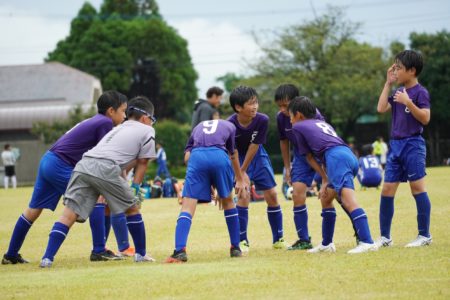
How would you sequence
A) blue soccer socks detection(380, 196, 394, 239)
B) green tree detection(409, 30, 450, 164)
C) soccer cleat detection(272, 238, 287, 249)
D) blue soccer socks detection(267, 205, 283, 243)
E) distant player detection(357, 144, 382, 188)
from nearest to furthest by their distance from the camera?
blue soccer socks detection(380, 196, 394, 239) → soccer cleat detection(272, 238, 287, 249) → blue soccer socks detection(267, 205, 283, 243) → distant player detection(357, 144, 382, 188) → green tree detection(409, 30, 450, 164)

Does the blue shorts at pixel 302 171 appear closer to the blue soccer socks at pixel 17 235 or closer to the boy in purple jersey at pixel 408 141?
the boy in purple jersey at pixel 408 141

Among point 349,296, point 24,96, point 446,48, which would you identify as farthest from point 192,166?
point 24,96

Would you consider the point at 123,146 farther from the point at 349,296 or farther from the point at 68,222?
the point at 349,296

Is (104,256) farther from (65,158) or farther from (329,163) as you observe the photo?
(329,163)

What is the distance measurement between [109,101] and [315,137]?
261 centimetres

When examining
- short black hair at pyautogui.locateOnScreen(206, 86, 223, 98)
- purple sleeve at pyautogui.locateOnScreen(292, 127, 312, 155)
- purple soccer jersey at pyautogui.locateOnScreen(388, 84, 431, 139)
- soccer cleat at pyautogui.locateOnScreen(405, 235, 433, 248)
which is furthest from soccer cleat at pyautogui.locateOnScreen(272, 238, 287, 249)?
short black hair at pyautogui.locateOnScreen(206, 86, 223, 98)

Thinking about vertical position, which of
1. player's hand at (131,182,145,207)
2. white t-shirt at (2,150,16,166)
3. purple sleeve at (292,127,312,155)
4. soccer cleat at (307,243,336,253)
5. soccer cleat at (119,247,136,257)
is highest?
purple sleeve at (292,127,312,155)

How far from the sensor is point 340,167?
9.53m

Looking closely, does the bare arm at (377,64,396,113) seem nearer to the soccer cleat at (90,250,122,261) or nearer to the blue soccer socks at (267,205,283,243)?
the blue soccer socks at (267,205,283,243)

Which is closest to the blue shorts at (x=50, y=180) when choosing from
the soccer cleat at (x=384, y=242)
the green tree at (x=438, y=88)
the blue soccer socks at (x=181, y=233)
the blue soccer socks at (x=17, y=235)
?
the blue soccer socks at (x=17, y=235)

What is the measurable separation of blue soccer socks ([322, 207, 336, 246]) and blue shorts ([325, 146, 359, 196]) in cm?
59

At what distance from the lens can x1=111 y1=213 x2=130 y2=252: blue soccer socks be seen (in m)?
10.3

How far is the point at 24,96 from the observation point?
70.6 meters

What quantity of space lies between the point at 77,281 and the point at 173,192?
19.3 m
